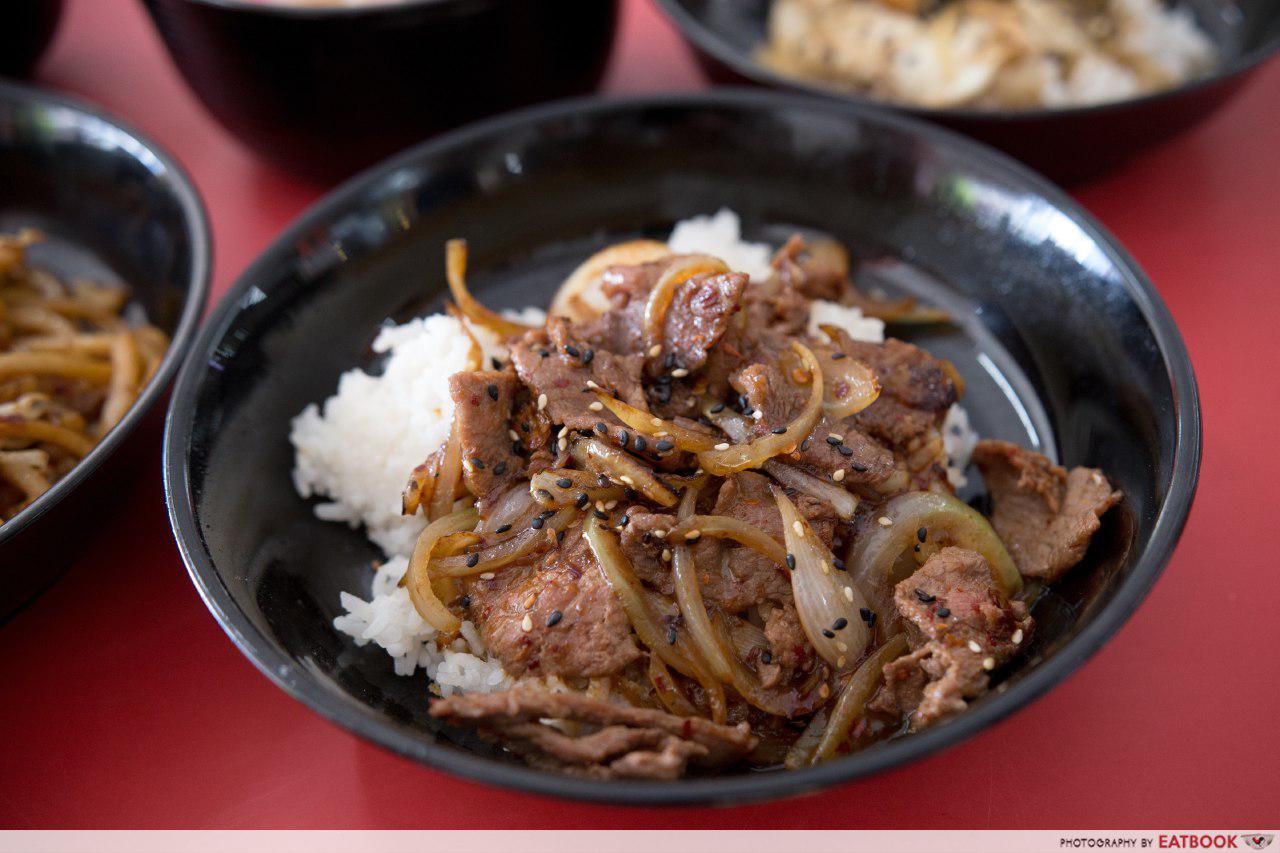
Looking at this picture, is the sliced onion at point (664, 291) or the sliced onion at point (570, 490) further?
the sliced onion at point (664, 291)

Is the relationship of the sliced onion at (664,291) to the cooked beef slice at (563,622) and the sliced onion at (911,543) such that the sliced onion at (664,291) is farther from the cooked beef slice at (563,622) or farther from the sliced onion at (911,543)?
the sliced onion at (911,543)

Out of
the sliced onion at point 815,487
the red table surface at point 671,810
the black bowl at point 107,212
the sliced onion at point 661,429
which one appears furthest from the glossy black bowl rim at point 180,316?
the sliced onion at point 815,487

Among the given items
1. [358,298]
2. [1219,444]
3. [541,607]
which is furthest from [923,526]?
[358,298]

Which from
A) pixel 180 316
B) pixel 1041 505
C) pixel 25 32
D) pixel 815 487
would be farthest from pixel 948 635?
pixel 25 32

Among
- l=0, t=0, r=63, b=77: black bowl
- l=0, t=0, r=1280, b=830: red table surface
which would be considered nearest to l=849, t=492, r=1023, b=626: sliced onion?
l=0, t=0, r=1280, b=830: red table surface

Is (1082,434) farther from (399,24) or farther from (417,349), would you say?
(399,24)

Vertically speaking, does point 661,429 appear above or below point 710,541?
above

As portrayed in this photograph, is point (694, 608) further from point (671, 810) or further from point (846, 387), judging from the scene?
point (846, 387)
